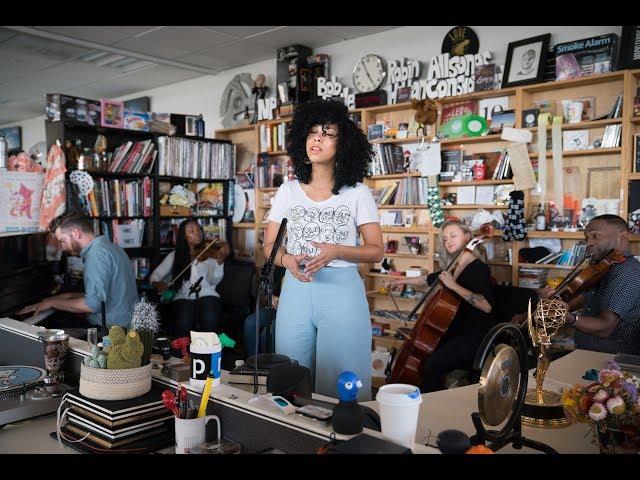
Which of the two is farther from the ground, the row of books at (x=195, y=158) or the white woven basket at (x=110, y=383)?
the row of books at (x=195, y=158)

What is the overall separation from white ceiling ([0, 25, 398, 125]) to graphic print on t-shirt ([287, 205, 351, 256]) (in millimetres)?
3318

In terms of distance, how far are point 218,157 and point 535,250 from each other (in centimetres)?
338

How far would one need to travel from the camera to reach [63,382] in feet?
5.94

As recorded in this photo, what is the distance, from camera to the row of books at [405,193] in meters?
4.74

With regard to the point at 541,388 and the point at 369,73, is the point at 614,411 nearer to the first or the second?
the point at 541,388

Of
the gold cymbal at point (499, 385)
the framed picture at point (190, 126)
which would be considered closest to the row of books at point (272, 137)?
the framed picture at point (190, 126)

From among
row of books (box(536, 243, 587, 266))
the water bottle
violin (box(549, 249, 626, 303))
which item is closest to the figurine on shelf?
the water bottle

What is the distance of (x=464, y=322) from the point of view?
352 centimetres

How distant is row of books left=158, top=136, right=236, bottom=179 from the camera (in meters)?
5.51

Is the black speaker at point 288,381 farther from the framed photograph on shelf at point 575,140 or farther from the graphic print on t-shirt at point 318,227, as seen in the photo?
the framed photograph on shelf at point 575,140

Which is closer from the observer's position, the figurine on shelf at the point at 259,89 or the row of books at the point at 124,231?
the row of books at the point at 124,231

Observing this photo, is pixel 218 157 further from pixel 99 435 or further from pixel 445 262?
pixel 99 435

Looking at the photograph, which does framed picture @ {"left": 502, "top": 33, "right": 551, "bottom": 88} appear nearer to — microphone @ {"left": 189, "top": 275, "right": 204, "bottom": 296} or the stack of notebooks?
microphone @ {"left": 189, "top": 275, "right": 204, "bottom": 296}

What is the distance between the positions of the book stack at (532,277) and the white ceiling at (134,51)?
241 centimetres
